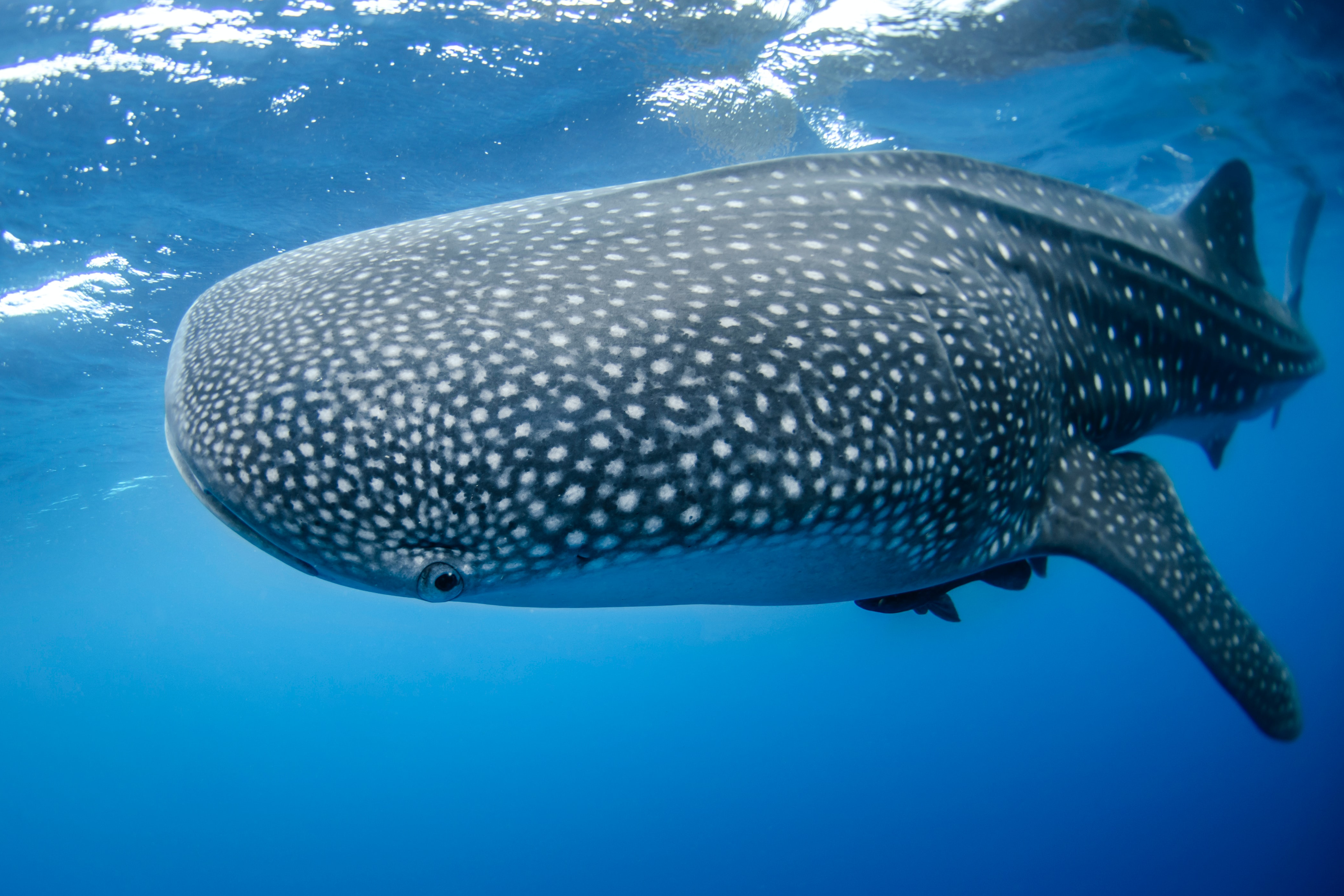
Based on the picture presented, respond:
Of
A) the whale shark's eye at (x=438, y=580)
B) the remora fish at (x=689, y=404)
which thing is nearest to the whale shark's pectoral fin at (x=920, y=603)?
the remora fish at (x=689, y=404)

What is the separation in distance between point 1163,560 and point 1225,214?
2741mm

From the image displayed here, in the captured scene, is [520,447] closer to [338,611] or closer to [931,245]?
[931,245]

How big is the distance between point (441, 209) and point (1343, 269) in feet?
118

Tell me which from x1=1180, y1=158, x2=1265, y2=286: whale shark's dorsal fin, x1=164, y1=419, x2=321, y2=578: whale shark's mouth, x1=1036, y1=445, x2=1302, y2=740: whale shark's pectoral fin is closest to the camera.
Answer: x1=164, y1=419, x2=321, y2=578: whale shark's mouth

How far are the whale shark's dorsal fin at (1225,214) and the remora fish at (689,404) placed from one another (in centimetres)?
198

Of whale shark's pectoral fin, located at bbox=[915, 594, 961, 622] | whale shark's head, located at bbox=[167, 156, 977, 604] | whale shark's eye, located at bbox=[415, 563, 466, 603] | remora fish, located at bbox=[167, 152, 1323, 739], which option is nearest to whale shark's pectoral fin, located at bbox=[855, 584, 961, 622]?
whale shark's pectoral fin, located at bbox=[915, 594, 961, 622]

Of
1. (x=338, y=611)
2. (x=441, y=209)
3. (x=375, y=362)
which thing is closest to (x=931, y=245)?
(x=375, y=362)

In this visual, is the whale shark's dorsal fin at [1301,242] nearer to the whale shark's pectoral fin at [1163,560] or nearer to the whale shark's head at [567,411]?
the whale shark's pectoral fin at [1163,560]

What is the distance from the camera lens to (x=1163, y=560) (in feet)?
9.23

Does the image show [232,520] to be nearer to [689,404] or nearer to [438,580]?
[438,580]

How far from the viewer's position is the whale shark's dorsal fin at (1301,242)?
20.5ft

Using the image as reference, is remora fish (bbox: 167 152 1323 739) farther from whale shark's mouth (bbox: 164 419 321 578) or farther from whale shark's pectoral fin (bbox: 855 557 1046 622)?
whale shark's pectoral fin (bbox: 855 557 1046 622)

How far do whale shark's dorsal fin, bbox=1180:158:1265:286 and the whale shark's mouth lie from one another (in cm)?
509

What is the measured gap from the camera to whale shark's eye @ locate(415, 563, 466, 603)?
161 cm
